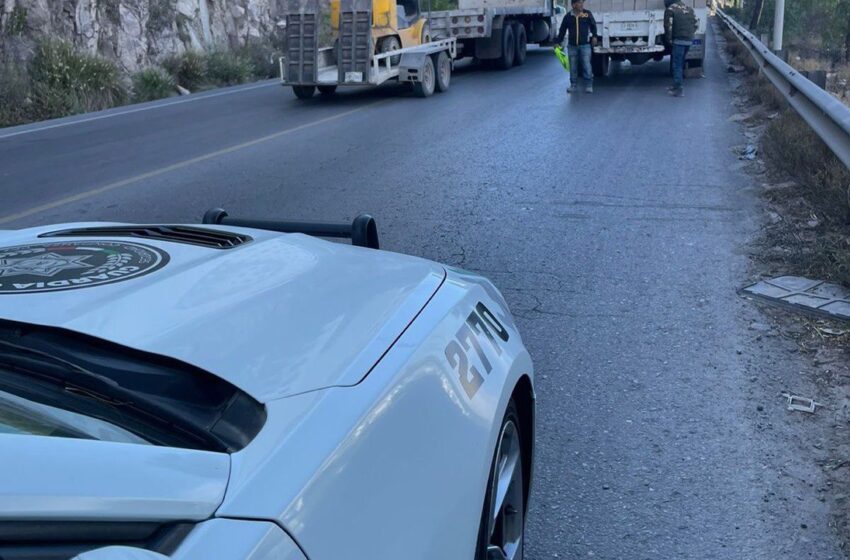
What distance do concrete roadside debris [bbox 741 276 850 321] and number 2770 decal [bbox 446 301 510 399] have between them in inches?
139

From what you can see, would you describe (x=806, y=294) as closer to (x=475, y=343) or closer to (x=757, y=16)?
(x=475, y=343)

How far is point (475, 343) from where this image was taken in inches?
111

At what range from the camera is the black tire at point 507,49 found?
25.0 m

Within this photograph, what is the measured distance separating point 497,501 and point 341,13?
642 inches

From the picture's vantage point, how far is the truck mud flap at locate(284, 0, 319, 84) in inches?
696

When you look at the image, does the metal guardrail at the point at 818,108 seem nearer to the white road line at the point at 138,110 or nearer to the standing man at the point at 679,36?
the standing man at the point at 679,36

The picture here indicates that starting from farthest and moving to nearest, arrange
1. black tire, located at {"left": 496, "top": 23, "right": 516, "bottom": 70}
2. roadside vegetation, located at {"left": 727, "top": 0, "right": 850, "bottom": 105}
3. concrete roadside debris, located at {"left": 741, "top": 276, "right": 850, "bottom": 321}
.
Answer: black tire, located at {"left": 496, "top": 23, "right": 516, "bottom": 70}, roadside vegetation, located at {"left": 727, "top": 0, "right": 850, "bottom": 105}, concrete roadside debris, located at {"left": 741, "top": 276, "right": 850, "bottom": 321}

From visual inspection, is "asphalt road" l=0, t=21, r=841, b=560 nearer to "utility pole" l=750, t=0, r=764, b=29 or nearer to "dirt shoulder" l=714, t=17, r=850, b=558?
"dirt shoulder" l=714, t=17, r=850, b=558

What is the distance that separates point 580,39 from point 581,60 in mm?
406

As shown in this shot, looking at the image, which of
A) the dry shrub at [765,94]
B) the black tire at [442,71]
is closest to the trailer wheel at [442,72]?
the black tire at [442,71]

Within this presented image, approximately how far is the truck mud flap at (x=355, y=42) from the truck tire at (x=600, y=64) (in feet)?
20.0

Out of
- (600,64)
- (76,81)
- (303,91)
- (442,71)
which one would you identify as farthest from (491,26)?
(76,81)

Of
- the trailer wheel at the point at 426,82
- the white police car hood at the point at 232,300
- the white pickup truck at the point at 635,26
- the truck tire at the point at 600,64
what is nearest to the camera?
the white police car hood at the point at 232,300

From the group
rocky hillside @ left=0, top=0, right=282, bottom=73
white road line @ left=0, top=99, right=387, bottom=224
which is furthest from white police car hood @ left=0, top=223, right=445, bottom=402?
rocky hillside @ left=0, top=0, right=282, bottom=73
